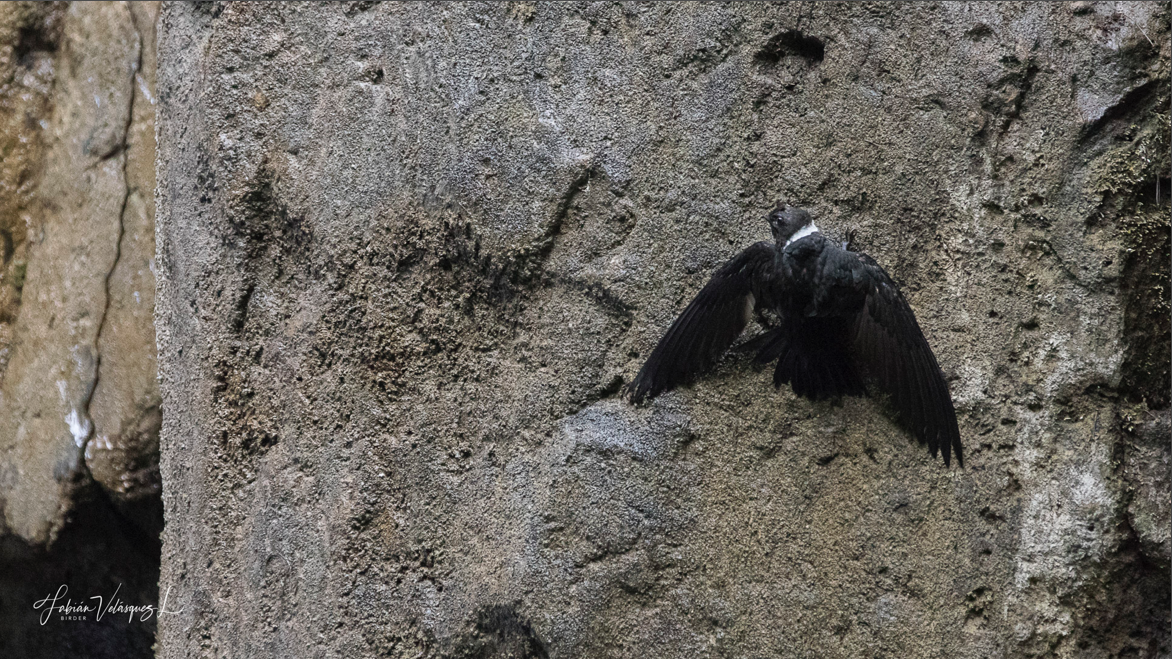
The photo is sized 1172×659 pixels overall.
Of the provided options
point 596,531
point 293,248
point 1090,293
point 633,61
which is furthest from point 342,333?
point 1090,293

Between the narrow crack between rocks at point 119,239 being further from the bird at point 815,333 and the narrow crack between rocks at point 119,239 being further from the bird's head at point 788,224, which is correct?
the bird's head at point 788,224

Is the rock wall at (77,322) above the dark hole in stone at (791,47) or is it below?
below

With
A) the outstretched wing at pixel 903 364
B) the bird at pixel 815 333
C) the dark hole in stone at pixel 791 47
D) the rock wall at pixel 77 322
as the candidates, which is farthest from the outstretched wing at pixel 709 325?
the rock wall at pixel 77 322

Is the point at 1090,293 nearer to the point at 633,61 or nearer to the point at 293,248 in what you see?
the point at 633,61

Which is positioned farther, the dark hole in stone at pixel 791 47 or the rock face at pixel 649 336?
the dark hole in stone at pixel 791 47

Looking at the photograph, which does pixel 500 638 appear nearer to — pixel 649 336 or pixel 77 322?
pixel 649 336

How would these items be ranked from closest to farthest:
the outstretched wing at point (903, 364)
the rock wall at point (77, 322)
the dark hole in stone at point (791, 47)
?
the outstretched wing at point (903, 364)
the dark hole in stone at point (791, 47)
the rock wall at point (77, 322)

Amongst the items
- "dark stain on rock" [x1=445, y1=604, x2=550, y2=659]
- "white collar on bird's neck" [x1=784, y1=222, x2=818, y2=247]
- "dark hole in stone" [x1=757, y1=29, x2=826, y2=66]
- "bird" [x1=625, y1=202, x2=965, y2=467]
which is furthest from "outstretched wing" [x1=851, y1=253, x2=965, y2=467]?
"dark stain on rock" [x1=445, y1=604, x2=550, y2=659]
